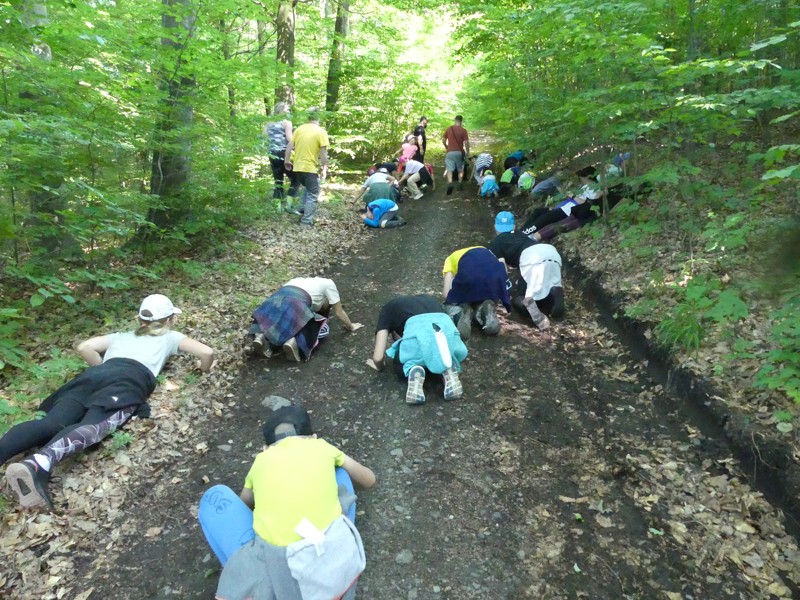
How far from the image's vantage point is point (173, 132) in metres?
6.66

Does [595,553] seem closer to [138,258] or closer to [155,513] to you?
[155,513]

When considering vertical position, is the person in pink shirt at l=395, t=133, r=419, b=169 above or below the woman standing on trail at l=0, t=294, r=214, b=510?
above

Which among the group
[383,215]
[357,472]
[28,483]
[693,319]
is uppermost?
[693,319]

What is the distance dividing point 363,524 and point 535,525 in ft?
4.03

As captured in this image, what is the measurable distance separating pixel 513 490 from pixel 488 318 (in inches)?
111

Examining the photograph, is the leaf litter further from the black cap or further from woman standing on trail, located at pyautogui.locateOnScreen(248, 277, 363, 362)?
the black cap

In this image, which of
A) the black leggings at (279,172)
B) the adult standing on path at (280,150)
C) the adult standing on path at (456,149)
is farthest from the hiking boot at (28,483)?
the adult standing on path at (456,149)

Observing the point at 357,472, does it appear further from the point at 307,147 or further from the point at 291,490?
the point at 307,147

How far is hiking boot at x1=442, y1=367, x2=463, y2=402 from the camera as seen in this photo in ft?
16.8

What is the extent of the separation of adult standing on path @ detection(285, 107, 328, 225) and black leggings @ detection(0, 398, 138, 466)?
7018mm

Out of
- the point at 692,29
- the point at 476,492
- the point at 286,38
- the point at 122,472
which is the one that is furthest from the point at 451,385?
the point at 286,38

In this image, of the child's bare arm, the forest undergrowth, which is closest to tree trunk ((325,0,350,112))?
the forest undergrowth

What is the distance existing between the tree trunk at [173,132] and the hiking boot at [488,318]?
442 cm

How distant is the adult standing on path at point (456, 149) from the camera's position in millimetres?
14531
